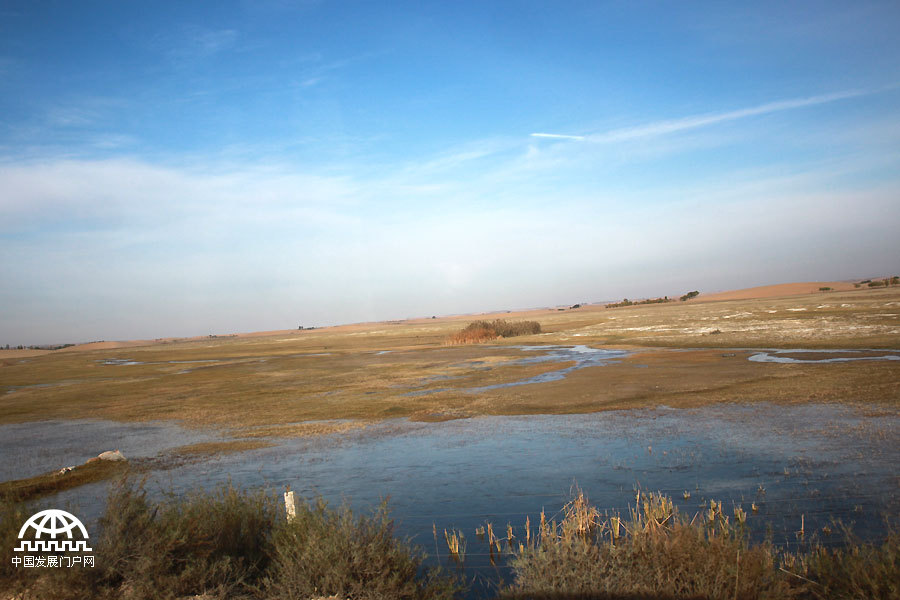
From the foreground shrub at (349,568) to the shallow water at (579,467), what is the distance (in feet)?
3.57

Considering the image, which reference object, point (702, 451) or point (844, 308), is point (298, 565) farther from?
point (844, 308)

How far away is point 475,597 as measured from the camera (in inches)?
265

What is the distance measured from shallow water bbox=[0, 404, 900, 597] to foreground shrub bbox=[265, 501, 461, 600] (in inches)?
42.8

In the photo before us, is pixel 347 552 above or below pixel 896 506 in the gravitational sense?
above

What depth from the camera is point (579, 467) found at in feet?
38.3

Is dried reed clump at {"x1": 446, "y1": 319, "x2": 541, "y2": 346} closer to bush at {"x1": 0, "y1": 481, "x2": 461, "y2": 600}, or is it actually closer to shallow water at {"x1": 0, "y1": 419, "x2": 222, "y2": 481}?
shallow water at {"x1": 0, "y1": 419, "x2": 222, "y2": 481}

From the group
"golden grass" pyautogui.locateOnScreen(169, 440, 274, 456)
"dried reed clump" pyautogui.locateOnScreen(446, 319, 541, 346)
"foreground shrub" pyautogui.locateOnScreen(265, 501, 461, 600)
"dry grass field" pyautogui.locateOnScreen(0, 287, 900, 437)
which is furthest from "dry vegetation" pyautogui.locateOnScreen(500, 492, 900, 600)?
"dried reed clump" pyautogui.locateOnScreen(446, 319, 541, 346)

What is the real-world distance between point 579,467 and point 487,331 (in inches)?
1832

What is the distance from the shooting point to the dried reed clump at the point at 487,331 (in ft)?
185

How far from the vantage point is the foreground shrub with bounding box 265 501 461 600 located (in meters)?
6.05

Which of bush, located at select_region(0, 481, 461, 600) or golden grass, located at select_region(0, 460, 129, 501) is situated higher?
bush, located at select_region(0, 481, 461, 600)

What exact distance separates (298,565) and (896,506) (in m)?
8.27

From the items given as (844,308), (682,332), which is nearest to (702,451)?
(682,332)

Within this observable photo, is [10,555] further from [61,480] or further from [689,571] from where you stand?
[689,571]
